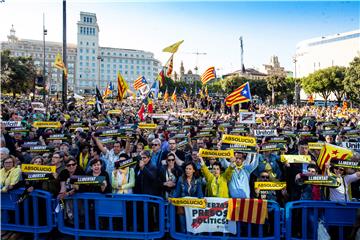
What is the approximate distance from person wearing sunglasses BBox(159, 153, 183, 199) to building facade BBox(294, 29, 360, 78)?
286ft

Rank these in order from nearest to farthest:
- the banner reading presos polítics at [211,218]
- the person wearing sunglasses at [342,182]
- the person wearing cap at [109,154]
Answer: the banner reading presos polítics at [211,218] → the person wearing sunglasses at [342,182] → the person wearing cap at [109,154]

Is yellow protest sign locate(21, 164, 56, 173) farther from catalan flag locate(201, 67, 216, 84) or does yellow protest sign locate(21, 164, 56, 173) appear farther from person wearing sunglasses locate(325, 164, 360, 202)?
catalan flag locate(201, 67, 216, 84)

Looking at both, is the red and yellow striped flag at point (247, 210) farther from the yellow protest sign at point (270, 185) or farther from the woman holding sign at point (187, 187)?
the woman holding sign at point (187, 187)

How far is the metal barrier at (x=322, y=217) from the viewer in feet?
16.5

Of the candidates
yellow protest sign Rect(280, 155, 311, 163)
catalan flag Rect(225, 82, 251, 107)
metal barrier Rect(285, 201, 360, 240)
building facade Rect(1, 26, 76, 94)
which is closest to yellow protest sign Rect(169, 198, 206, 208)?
metal barrier Rect(285, 201, 360, 240)

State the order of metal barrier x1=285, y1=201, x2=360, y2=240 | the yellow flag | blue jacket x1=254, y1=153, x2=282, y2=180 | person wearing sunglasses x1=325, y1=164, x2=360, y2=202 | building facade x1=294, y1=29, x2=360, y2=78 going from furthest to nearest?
building facade x1=294, y1=29, x2=360, y2=78
the yellow flag
blue jacket x1=254, y1=153, x2=282, y2=180
person wearing sunglasses x1=325, y1=164, x2=360, y2=202
metal barrier x1=285, y1=201, x2=360, y2=240

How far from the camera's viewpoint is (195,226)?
5293mm

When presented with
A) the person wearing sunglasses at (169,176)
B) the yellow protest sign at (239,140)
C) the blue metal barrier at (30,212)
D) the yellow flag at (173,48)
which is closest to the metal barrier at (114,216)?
the blue metal barrier at (30,212)

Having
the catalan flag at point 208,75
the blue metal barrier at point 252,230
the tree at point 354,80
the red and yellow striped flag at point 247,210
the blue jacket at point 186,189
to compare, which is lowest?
the blue metal barrier at point 252,230

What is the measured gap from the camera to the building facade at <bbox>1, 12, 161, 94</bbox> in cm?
13157

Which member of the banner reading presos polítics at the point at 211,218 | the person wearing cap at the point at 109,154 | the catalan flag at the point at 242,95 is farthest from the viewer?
the catalan flag at the point at 242,95

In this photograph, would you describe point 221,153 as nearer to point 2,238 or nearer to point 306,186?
point 306,186

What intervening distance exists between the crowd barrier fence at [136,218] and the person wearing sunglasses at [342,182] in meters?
0.33

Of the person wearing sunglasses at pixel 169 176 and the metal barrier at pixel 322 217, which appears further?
the person wearing sunglasses at pixel 169 176
